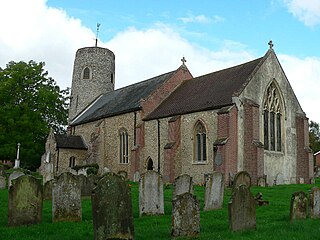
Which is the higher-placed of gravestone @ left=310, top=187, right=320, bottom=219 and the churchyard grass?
gravestone @ left=310, top=187, right=320, bottom=219

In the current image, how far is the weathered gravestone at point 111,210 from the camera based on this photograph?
7.16 m

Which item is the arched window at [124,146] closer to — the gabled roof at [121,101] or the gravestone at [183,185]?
the gabled roof at [121,101]

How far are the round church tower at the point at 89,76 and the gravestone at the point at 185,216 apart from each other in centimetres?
3333

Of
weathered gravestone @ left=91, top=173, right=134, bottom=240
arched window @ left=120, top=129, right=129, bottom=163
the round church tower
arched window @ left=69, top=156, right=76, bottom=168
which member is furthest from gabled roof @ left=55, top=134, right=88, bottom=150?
weathered gravestone @ left=91, top=173, right=134, bottom=240

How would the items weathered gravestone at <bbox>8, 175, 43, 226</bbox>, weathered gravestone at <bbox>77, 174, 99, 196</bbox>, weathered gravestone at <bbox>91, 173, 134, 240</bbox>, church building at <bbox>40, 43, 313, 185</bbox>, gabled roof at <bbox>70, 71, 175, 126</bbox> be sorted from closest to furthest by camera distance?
weathered gravestone at <bbox>91, 173, 134, 240</bbox> → weathered gravestone at <bbox>8, 175, 43, 226</bbox> → weathered gravestone at <bbox>77, 174, 99, 196</bbox> → church building at <bbox>40, 43, 313, 185</bbox> → gabled roof at <bbox>70, 71, 175, 126</bbox>

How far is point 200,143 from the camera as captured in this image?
24781mm

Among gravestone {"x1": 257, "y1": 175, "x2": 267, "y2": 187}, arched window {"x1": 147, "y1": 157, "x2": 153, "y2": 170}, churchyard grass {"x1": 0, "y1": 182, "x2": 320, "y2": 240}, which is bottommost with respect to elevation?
churchyard grass {"x1": 0, "y1": 182, "x2": 320, "y2": 240}

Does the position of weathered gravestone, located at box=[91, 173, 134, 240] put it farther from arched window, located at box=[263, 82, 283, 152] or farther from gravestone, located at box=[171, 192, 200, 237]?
arched window, located at box=[263, 82, 283, 152]

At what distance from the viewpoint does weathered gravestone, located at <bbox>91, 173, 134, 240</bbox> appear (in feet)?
23.5

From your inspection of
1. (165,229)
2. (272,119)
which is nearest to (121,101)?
(272,119)

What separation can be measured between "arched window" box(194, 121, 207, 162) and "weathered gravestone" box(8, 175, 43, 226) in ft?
52.4

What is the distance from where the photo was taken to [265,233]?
817 cm

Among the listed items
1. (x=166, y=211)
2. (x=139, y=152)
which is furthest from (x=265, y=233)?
(x=139, y=152)

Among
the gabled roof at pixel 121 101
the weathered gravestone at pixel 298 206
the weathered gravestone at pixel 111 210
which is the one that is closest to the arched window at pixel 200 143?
the gabled roof at pixel 121 101
